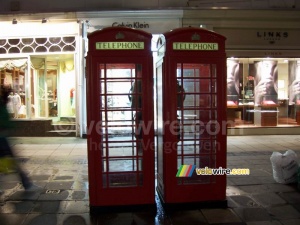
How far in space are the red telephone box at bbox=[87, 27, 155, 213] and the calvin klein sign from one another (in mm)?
8586

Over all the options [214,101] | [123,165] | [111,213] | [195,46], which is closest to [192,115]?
[214,101]

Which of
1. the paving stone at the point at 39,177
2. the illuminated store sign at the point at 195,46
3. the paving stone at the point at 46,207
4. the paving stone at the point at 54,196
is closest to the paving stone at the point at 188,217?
the paving stone at the point at 46,207

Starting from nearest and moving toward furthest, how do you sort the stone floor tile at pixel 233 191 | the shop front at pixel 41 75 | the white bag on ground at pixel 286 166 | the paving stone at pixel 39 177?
1. the stone floor tile at pixel 233 191
2. the white bag on ground at pixel 286 166
3. the paving stone at pixel 39 177
4. the shop front at pixel 41 75

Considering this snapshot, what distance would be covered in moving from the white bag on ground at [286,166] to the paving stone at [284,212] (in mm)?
1162

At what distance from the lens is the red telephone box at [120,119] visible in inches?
191

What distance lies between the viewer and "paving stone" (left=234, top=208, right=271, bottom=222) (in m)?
4.82

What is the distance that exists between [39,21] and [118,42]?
322 inches

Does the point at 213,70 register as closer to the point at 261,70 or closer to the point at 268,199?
the point at 268,199

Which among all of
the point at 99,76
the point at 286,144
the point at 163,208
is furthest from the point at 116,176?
the point at 286,144

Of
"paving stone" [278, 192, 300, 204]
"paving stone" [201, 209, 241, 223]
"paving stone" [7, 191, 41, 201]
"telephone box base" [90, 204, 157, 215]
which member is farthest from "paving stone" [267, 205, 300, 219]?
"paving stone" [7, 191, 41, 201]

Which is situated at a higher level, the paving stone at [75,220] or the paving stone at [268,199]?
the paving stone at [268,199]

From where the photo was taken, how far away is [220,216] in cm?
492

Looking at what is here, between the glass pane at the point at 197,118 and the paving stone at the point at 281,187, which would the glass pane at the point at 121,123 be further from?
the paving stone at the point at 281,187

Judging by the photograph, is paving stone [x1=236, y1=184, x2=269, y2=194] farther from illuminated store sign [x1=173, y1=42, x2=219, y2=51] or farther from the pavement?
illuminated store sign [x1=173, y1=42, x2=219, y2=51]
